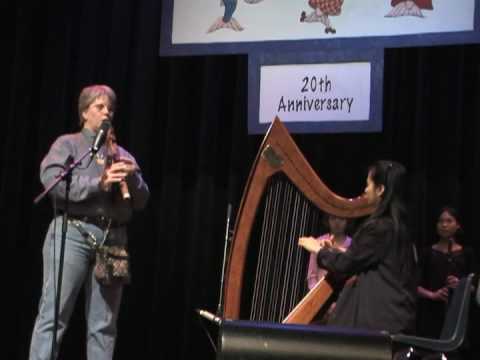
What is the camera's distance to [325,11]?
3.85m

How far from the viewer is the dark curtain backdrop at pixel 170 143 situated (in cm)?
424

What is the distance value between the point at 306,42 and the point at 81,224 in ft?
4.72

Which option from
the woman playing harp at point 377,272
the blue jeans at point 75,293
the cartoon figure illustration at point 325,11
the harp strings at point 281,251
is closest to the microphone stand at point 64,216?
the blue jeans at point 75,293

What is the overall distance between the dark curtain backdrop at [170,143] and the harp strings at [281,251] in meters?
0.90

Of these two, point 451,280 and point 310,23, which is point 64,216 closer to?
point 310,23

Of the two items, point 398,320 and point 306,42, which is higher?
point 306,42

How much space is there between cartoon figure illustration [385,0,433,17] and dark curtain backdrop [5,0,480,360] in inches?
22.9

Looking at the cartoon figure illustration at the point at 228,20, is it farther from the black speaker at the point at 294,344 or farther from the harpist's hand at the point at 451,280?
the black speaker at the point at 294,344

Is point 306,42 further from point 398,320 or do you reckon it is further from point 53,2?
point 53,2

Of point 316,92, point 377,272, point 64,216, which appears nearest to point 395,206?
point 377,272

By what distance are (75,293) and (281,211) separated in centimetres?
90

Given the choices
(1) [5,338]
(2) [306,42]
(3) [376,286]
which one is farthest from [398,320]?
(1) [5,338]

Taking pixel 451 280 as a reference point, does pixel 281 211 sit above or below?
above

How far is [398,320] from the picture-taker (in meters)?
2.96
